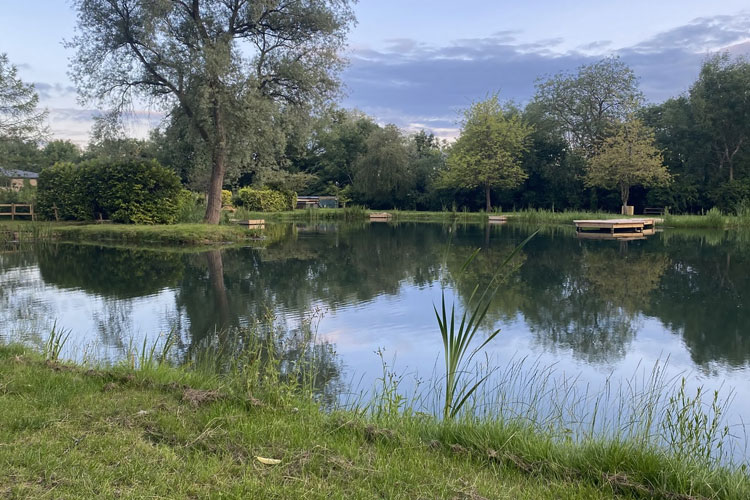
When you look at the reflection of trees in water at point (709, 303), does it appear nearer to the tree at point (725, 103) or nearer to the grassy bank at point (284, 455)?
the grassy bank at point (284, 455)

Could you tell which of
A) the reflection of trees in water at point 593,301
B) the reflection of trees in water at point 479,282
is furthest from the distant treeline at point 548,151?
the reflection of trees in water at point 593,301

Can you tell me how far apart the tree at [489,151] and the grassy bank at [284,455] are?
97.3 feet

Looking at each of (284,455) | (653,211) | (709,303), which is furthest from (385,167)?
(284,455)

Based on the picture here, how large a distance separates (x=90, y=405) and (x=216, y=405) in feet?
2.34

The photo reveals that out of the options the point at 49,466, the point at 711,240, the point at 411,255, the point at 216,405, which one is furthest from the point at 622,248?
the point at 49,466

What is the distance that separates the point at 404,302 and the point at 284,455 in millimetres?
5561

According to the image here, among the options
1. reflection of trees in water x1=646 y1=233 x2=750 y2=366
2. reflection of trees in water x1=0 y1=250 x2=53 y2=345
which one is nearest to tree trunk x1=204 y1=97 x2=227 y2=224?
reflection of trees in water x1=0 y1=250 x2=53 y2=345

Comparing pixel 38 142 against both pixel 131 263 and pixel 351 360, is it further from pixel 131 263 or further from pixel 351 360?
pixel 351 360

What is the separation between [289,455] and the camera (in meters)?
2.47

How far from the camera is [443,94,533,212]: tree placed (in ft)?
103

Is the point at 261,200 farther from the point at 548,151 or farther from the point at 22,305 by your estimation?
the point at 22,305

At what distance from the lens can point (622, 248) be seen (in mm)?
15398

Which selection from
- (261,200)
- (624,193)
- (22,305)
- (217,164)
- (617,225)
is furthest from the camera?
(261,200)

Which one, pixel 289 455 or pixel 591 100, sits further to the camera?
pixel 591 100
